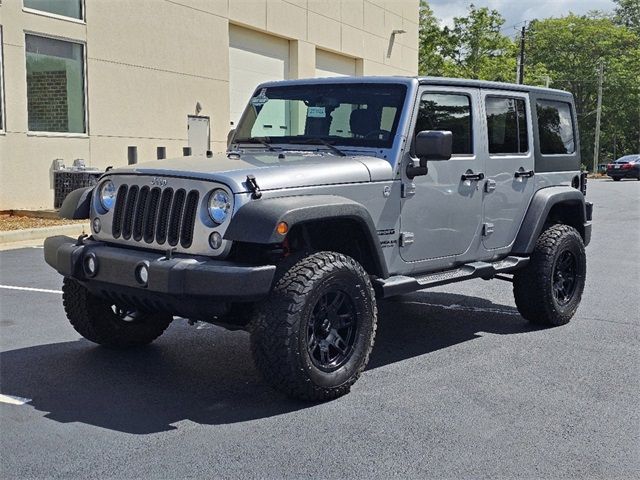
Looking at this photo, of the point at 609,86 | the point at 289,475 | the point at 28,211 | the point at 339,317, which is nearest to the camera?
the point at 289,475

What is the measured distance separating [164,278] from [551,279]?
374 cm

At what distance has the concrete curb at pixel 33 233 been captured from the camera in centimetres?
1286

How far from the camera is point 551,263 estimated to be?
22.9 feet

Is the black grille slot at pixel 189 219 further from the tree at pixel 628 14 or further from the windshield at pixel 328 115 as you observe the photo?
the tree at pixel 628 14

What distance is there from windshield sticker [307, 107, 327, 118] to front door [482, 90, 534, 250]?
1360 mm

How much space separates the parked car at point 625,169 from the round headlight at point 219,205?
40.3m

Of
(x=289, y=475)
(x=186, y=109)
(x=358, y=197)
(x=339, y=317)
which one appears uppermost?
(x=186, y=109)

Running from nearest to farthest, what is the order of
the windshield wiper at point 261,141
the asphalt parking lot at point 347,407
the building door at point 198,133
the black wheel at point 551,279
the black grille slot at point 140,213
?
1. the asphalt parking lot at point 347,407
2. the black grille slot at point 140,213
3. the windshield wiper at point 261,141
4. the black wheel at point 551,279
5. the building door at point 198,133

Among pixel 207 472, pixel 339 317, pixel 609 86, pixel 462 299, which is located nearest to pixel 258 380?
pixel 339 317

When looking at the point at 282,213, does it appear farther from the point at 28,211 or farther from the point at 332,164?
the point at 28,211

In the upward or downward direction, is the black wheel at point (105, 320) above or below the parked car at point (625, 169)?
below

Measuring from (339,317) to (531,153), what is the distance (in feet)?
9.43

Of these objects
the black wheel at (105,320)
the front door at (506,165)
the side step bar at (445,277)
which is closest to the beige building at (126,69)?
the black wheel at (105,320)

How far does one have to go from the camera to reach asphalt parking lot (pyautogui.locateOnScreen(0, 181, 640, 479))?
157 inches
